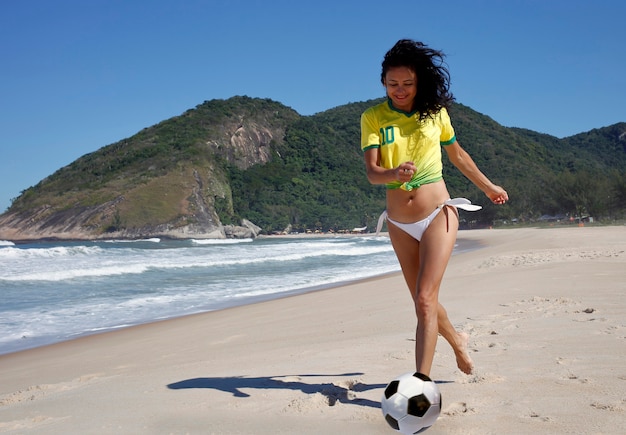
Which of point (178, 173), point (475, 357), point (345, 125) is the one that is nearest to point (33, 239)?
point (178, 173)

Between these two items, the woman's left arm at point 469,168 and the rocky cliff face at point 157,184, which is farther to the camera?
the rocky cliff face at point 157,184

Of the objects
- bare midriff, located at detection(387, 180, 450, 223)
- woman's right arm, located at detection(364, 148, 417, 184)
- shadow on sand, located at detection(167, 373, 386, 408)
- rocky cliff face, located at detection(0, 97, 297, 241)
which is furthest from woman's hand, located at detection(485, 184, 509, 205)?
rocky cliff face, located at detection(0, 97, 297, 241)

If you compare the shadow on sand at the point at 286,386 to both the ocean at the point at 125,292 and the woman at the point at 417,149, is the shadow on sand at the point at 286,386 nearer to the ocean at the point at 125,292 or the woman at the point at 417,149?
the woman at the point at 417,149

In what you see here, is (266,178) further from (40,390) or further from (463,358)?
(463,358)

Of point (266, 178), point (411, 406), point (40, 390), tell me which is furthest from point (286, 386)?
point (266, 178)

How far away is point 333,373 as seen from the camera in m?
3.89

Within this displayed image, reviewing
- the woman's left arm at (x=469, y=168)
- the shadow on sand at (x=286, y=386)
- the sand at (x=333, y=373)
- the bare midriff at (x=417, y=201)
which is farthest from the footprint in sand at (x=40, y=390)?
the woman's left arm at (x=469, y=168)

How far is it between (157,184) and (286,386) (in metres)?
93.7

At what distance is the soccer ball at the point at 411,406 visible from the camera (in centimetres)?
257

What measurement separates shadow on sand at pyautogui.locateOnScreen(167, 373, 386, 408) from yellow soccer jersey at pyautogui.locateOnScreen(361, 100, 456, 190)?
3.90ft

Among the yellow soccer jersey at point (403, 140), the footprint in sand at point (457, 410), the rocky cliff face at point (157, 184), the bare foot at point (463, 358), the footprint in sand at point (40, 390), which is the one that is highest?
the rocky cliff face at point (157, 184)

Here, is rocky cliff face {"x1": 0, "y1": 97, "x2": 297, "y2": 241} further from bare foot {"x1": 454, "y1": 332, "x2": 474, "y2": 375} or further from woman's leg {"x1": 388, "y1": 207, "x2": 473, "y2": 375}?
woman's leg {"x1": 388, "y1": 207, "x2": 473, "y2": 375}

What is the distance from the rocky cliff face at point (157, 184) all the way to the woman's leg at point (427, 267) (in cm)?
8168

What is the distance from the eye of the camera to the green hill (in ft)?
243
